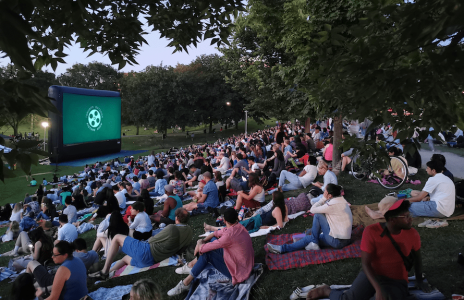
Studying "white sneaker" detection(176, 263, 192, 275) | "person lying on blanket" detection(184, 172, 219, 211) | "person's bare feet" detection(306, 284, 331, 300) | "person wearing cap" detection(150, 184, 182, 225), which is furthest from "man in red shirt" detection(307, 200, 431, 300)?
"person lying on blanket" detection(184, 172, 219, 211)

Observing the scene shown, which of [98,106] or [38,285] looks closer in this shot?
[38,285]

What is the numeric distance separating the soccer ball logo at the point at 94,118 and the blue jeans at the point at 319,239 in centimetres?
2456

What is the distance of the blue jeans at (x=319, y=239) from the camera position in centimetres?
510

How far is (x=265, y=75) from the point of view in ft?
45.4

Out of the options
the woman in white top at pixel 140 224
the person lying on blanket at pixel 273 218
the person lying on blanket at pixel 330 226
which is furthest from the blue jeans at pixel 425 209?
the woman in white top at pixel 140 224

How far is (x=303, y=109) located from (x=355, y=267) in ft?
21.7

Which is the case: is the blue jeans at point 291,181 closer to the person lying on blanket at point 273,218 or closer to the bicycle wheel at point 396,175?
the bicycle wheel at point 396,175

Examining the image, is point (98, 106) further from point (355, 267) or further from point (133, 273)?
point (355, 267)

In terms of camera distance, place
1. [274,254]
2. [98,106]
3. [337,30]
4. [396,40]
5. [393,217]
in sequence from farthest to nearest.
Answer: [98,106], [274,254], [393,217], [337,30], [396,40]

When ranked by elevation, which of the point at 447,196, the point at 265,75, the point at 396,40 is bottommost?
the point at 447,196

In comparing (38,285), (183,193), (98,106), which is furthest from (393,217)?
(98,106)

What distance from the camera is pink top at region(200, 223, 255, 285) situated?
14.7 feet

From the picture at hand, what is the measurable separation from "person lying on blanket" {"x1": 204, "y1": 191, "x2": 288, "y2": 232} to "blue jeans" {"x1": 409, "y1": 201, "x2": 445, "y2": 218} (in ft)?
8.05

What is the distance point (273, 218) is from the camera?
22.5 ft
